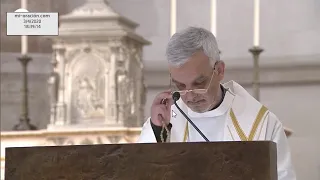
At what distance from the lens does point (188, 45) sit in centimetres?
235

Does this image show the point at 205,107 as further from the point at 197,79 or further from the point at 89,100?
the point at 89,100

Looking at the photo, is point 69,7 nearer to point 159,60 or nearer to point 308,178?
point 159,60

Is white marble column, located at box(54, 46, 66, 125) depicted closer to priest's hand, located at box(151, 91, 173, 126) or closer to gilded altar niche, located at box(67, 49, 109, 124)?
gilded altar niche, located at box(67, 49, 109, 124)

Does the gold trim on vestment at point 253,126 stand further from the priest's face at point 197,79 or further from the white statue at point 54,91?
the white statue at point 54,91

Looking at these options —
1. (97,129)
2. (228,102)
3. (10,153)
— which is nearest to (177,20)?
(97,129)

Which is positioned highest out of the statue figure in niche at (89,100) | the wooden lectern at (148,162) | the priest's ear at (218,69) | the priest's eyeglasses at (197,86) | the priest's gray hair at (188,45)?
the priest's gray hair at (188,45)

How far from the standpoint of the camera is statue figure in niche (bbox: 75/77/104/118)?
4.20 m

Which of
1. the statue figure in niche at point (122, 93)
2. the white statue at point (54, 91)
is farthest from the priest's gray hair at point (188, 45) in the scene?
the white statue at point (54, 91)

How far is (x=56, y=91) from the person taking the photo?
428cm

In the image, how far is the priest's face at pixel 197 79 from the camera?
2322 mm

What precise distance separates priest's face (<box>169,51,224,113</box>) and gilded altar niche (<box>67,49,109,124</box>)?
5.98ft

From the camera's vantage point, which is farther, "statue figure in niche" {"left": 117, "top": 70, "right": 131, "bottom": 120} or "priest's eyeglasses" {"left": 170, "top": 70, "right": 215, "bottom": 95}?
"statue figure in niche" {"left": 117, "top": 70, "right": 131, "bottom": 120}

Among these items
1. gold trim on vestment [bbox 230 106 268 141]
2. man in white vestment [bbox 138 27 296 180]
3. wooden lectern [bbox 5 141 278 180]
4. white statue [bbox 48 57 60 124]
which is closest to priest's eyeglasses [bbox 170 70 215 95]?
man in white vestment [bbox 138 27 296 180]

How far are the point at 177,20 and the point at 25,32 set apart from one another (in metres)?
2.07
